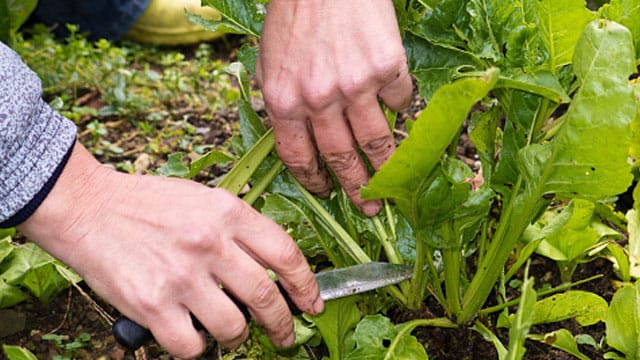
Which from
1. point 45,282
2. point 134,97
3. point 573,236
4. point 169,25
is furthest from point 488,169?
point 169,25

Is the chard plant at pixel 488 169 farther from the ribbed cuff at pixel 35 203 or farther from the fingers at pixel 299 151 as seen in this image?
the ribbed cuff at pixel 35 203

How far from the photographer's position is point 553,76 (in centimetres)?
105

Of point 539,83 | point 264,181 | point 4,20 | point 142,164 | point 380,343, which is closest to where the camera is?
point 539,83

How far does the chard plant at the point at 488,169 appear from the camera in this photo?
0.95 meters

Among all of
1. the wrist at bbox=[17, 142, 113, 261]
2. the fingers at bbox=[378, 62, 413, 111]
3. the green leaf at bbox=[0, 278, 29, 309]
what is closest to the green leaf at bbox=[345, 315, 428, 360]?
the fingers at bbox=[378, 62, 413, 111]

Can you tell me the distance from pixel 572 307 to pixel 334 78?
1.70ft

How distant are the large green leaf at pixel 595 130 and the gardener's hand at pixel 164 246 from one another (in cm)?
35

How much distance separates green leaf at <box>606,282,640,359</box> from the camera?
1186mm

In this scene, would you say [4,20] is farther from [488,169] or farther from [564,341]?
[564,341]

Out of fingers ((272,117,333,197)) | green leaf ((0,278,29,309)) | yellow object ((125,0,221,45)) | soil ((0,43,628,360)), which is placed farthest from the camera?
yellow object ((125,0,221,45))

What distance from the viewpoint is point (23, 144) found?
97cm

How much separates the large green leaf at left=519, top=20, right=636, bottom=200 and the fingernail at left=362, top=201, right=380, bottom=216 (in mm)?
237

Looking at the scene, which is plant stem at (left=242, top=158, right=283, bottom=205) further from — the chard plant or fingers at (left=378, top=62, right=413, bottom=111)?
fingers at (left=378, top=62, right=413, bottom=111)

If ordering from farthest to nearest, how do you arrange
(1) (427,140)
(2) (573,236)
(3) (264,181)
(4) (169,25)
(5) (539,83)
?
(4) (169,25)
(2) (573,236)
(3) (264,181)
(5) (539,83)
(1) (427,140)
